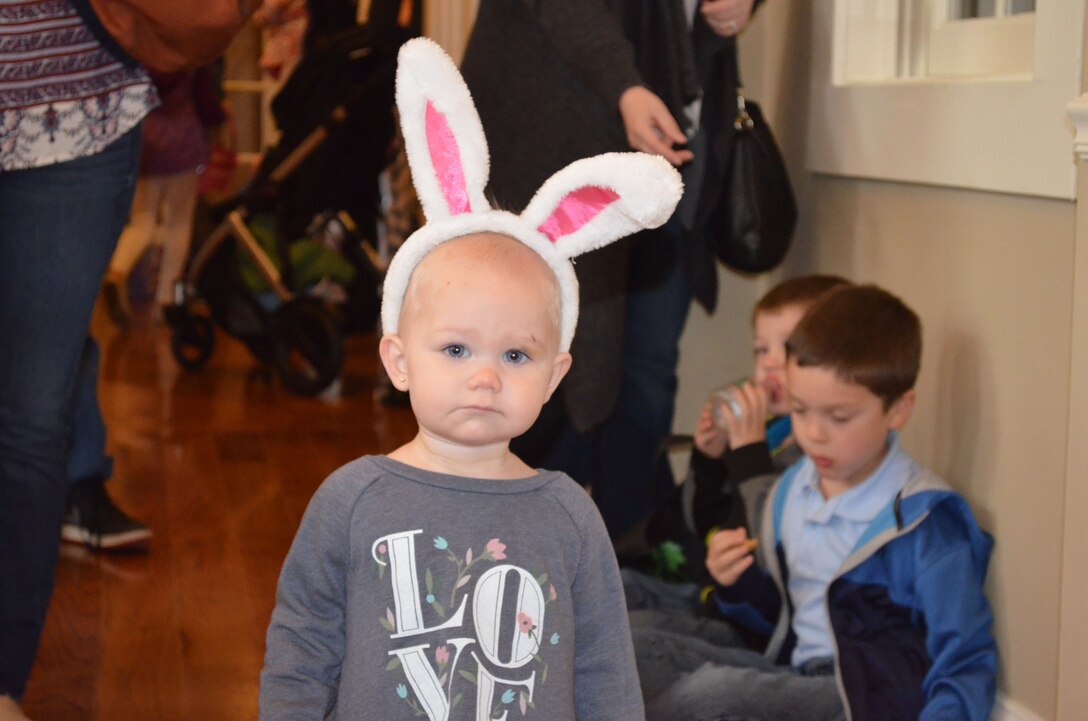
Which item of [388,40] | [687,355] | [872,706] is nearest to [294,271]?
[388,40]

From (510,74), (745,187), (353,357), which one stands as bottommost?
(353,357)

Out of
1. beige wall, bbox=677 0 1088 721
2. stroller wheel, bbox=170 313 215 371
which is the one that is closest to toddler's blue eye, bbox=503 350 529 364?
beige wall, bbox=677 0 1088 721

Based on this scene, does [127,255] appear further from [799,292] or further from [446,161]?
[446,161]

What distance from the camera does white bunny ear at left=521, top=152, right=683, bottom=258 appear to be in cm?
119

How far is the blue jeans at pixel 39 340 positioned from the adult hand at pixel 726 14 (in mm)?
873

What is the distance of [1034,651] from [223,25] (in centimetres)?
132

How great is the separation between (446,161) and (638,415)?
4.35ft

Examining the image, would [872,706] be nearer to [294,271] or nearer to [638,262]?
[638,262]

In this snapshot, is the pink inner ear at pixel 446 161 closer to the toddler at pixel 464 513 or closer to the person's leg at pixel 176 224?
the toddler at pixel 464 513

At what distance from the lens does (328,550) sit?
121 centimetres

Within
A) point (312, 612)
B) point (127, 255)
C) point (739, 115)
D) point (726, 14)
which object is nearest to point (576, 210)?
point (312, 612)

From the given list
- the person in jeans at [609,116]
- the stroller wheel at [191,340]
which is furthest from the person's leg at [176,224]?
the person in jeans at [609,116]

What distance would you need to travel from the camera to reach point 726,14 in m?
2.15

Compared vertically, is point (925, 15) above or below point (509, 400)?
above
